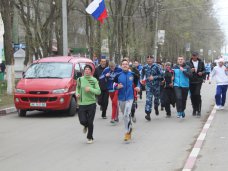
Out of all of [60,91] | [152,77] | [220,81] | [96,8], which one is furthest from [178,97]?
[96,8]

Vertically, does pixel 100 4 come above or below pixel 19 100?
above

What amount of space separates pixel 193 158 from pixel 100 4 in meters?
18.7

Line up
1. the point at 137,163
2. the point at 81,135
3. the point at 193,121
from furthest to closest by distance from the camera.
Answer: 1. the point at 193,121
2. the point at 81,135
3. the point at 137,163

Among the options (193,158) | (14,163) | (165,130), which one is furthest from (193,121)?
(14,163)

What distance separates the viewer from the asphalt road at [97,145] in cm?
817

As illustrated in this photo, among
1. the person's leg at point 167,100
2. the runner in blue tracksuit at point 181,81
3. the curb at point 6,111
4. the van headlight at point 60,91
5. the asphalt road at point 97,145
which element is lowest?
the curb at point 6,111

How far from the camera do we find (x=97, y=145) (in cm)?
1009

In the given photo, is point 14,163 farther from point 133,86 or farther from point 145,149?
point 133,86

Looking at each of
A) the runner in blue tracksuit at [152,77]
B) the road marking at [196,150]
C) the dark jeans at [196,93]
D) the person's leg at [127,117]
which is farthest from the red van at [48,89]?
the person's leg at [127,117]

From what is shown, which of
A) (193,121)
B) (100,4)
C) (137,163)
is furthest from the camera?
(100,4)

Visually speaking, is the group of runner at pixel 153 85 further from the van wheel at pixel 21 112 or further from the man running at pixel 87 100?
the van wheel at pixel 21 112

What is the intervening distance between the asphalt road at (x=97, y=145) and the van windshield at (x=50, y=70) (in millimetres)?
1592

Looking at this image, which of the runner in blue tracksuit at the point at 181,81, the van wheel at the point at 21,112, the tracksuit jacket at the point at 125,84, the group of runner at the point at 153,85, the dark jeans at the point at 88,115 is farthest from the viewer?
the van wheel at the point at 21,112

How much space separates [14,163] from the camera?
838 cm
